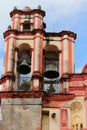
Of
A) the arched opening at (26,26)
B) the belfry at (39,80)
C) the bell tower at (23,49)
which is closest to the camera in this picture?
the belfry at (39,80)

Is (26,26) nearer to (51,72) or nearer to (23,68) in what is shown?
(23,68)

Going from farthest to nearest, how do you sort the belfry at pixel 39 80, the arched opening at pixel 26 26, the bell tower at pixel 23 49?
the arched opening at pixel 26 26, the bell tower at pixel 23 49, the belfry at pixel 39 80

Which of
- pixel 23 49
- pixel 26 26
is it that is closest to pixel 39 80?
pixel 23 49

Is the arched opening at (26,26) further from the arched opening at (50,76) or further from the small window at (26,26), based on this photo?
the arched opening at (50,76)

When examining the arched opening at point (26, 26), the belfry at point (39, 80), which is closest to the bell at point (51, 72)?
the belfry at point (39, 80)

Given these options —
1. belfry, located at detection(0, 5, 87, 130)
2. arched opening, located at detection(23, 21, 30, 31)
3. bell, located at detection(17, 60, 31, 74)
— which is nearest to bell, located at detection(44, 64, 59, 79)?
belfry, located at detection(0, 5, 87, 130)

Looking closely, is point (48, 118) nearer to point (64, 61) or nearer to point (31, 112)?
point (31, 112)

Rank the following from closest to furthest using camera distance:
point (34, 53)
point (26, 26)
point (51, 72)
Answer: point (51, 72) < point (34, 53) < point (26, 26)

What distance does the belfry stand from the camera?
2069 cm

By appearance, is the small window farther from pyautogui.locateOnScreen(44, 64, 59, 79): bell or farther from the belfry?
pyautogui.locateOnScreen(44, 64, 59, 79): bell

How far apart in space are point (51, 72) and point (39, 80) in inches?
25.9

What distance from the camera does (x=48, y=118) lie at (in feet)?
68.3

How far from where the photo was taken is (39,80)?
854 inches

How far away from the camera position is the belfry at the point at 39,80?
2069 centimetres
